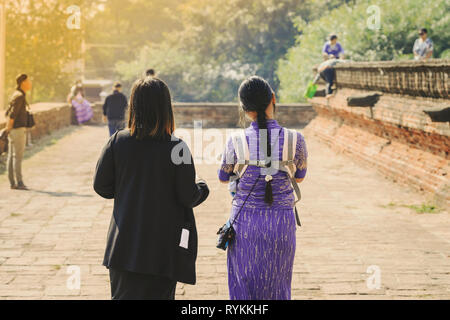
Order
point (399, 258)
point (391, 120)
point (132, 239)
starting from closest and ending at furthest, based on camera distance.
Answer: point (132, 239) < point (399, 258) < point (391, 120)

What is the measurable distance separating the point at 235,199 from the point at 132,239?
24.1 inches

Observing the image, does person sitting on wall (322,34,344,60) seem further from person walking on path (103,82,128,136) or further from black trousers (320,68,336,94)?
person walking on path (103,82,128,136)

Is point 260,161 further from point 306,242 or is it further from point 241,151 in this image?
point 306,242

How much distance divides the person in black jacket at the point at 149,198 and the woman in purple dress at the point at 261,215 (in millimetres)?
307

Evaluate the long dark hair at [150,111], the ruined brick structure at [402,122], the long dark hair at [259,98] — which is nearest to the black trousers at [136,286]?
the long dark hair at [150,111]

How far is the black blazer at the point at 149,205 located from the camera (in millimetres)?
3156

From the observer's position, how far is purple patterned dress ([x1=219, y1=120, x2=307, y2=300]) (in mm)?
3357

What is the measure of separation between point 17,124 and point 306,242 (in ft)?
15.2

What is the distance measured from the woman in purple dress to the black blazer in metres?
0.32

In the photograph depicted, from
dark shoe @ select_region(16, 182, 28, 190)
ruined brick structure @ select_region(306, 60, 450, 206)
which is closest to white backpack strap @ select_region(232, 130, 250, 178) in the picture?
ruined brick structure @ select_region(306, 60, 450, 206)

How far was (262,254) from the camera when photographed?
3.35 m
